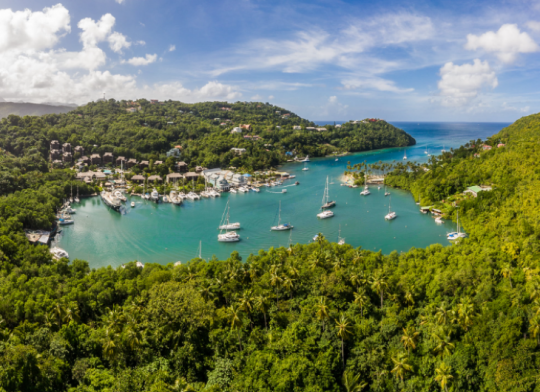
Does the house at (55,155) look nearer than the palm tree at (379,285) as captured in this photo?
No

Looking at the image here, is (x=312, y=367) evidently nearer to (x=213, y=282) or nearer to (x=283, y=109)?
(x=213, y=282)

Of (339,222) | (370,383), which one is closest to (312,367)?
(370,383)

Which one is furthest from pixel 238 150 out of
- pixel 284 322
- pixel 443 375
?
pixel 443 375

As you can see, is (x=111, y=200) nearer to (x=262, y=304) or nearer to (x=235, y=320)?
(x=262, y=304)

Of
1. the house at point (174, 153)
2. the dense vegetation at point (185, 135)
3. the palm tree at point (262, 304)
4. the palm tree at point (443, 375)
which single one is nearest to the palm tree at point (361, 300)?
the palm tree at point (443, 375)

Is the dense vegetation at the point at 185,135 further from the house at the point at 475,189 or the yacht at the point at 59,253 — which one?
the house at the point at 475,189

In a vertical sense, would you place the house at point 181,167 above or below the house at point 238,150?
below
